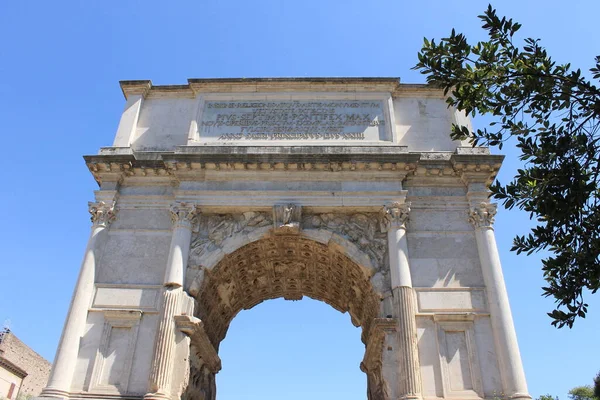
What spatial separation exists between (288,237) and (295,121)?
3952 millimetres

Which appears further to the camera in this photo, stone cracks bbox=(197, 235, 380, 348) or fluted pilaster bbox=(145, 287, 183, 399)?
stone cracks bbox=(197, 235, 380, 348)

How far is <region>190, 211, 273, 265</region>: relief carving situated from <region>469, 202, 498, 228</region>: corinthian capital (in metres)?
5.47

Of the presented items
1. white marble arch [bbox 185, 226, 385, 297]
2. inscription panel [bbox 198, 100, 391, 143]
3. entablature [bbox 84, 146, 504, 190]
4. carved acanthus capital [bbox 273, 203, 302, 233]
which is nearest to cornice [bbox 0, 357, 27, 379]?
entablature [bbox 84, 146, 504, 190]

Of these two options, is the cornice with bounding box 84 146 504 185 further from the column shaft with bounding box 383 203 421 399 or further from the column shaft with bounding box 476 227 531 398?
the column shaft with bounding box 476 227 531 398

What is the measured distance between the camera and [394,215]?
13789 millimetres

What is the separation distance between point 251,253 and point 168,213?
2573 millimetres

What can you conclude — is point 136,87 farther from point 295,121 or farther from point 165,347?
point 165,347

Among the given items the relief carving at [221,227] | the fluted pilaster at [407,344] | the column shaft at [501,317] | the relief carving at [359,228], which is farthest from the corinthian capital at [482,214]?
the relief carving at [221,227]

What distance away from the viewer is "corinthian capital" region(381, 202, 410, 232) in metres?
13.8

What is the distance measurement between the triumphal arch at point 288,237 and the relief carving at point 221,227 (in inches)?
1.6

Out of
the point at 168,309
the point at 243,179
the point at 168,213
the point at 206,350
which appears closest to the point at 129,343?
the point at 168,309

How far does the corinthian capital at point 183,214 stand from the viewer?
1392 centimetres

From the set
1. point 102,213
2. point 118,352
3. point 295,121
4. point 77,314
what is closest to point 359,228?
point 295,121

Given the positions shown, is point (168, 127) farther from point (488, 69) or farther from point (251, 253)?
point (488, 69)
